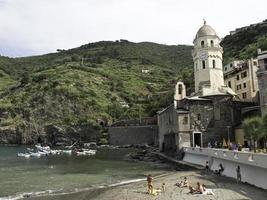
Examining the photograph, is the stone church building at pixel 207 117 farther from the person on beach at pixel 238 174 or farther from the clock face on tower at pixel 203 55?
the person on beach at pixel 238 174

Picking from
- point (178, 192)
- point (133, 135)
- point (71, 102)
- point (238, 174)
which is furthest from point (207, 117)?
point (71, 102)

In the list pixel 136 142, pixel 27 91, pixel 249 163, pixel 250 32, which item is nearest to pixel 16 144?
pixel 27 91

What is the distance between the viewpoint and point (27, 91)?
164m

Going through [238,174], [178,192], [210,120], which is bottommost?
[178,192]

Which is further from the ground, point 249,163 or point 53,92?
point 53,92

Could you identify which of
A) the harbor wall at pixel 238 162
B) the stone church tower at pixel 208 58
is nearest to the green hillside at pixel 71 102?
the stone church tower at pixel 208 58

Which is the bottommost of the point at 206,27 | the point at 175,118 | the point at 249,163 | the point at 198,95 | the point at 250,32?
the point at 249,163

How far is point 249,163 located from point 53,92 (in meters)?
128

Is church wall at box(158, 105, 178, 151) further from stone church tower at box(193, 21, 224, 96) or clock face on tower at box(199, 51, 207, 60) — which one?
clock face on tower at box(199, 51, 207, 60)

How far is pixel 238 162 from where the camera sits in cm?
3381

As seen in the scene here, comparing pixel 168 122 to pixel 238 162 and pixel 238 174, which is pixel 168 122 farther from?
pixel 238 174

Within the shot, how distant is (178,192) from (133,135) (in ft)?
293

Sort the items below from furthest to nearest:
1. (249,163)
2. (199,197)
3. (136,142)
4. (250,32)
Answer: (250,32), (136,142), (249,163), (199,197)

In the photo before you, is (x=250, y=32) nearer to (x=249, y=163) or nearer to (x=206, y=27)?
(x=206, y=27)
